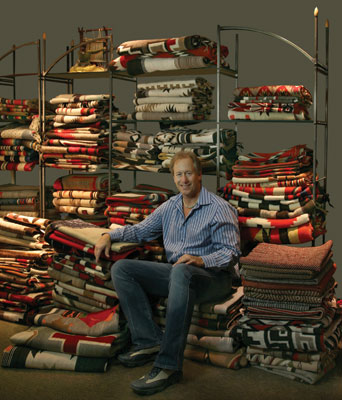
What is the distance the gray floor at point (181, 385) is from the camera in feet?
11.8

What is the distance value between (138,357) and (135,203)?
56.2 inches

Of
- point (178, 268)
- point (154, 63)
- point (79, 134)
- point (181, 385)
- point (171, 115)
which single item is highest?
point (154, 63)

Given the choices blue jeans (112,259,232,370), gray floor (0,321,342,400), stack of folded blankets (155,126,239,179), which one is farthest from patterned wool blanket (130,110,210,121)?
gray floor (0,321,342,400)

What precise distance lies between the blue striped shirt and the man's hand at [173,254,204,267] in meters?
0.03

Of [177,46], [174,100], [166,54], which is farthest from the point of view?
[174,100]

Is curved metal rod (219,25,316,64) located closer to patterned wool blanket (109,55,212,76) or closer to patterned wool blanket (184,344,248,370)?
patterned wool blanket (109,55,212,76)

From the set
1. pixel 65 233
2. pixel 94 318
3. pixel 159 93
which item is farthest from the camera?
pixel 159 93

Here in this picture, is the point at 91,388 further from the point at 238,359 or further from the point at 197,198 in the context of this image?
the point at 197,198

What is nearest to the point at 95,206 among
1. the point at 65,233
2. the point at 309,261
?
the point at 65,233

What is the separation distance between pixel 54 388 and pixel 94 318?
668 mm

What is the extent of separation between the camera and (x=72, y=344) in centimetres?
402

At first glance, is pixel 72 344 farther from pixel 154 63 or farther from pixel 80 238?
pixel 154 63

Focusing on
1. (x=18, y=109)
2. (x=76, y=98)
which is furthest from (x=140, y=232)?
(x=18, y=109)

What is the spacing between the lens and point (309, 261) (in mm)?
3846
